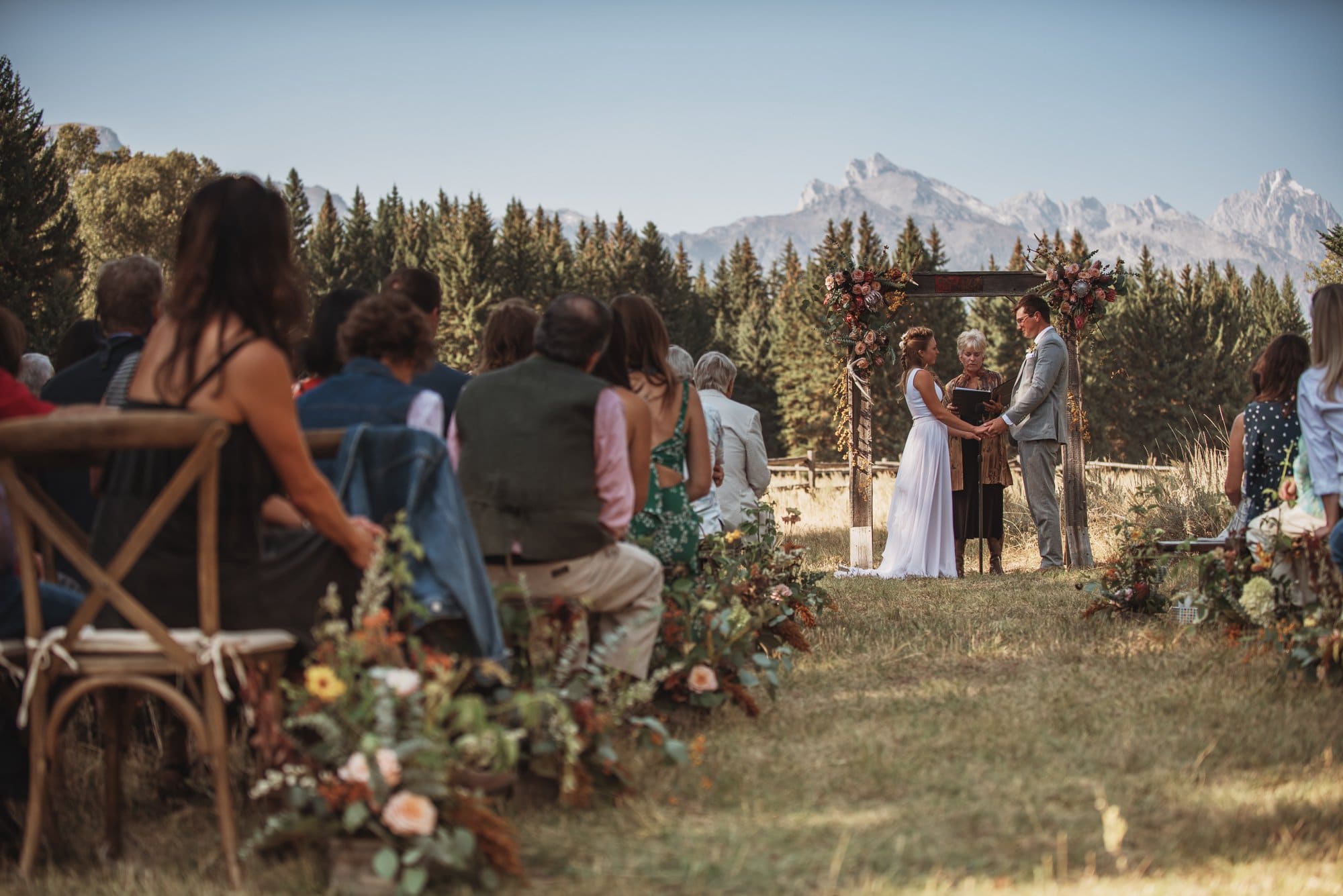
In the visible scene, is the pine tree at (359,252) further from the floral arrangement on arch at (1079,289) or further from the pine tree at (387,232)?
the floral arrangement on arch at (1079,289)

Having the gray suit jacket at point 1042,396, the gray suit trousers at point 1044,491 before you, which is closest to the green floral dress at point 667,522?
the gray suit jacket at point 1042,396

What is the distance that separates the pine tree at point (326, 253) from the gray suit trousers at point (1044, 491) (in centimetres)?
5598

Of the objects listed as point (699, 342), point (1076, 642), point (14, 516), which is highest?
point (699, 342)

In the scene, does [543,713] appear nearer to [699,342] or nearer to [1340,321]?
[1340,321]

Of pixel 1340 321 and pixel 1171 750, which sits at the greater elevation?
pixel 1340 321

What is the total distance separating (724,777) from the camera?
3.88 meters

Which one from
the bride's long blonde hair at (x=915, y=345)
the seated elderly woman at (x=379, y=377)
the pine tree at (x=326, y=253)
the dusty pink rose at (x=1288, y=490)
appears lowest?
the dusty pink rose at (x=1288, y=490)

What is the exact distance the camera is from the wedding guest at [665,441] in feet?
16.1

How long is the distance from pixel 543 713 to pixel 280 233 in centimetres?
155

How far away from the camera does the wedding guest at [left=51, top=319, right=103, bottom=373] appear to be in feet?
16.9

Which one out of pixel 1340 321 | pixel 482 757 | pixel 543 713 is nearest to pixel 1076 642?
pixel 1340 321

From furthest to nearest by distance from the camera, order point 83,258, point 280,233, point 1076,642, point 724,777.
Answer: point 83,258 → point 1076,642 → point 724,777 → point 280,233

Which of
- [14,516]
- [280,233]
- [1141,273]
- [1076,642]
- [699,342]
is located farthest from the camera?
[699,342]

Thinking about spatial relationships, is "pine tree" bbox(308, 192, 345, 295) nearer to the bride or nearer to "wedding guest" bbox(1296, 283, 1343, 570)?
the bride
